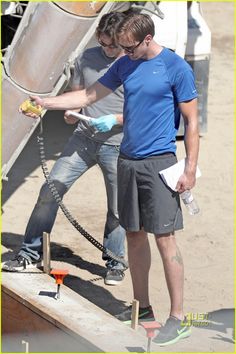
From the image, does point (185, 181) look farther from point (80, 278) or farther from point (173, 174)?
point (80, 278)

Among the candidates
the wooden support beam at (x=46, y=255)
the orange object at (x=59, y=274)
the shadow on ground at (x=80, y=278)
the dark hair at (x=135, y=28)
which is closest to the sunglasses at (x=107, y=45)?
the dark hair at (x=135, y=28)

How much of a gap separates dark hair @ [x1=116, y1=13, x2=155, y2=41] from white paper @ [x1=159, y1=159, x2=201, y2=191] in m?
0.74

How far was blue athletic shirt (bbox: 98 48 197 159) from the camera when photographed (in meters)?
6.41

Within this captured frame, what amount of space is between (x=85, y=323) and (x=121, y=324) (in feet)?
0.68

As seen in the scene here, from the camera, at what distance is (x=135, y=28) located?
636 cm

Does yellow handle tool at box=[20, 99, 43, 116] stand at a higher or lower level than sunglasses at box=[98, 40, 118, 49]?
lower

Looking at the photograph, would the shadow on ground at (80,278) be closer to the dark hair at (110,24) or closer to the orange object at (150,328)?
the orange object at (150,328)

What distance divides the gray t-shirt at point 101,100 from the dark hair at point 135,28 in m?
1.16

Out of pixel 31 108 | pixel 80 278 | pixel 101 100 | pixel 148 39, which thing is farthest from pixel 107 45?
pixel 80 278

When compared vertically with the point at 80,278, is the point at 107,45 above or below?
above

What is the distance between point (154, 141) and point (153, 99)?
0.81 ft

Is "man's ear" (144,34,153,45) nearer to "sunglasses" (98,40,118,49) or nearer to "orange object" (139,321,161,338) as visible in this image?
"sunglasses" (98,40,118,49)

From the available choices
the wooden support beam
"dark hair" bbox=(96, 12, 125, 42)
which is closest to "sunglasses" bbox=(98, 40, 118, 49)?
"dark hair" bbox=(96, 12, 125, 42)

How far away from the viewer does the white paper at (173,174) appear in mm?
6465
